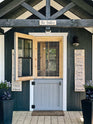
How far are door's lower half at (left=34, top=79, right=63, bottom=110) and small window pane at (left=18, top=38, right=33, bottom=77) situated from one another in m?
0.49

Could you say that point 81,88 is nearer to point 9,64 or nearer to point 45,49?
point 45,49

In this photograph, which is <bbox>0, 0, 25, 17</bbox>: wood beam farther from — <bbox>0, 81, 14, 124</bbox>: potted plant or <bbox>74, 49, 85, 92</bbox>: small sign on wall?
<bbox>74, 49, 85, 92</bbox>: small sign on wall

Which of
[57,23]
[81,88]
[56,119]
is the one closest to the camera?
[57,23]

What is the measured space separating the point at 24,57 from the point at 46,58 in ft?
2.30

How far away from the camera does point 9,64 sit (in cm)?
431

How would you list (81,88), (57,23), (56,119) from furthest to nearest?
(81,88) < (56,119) < (57,23)

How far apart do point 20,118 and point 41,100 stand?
2.67 feet

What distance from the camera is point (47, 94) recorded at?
14.1ft

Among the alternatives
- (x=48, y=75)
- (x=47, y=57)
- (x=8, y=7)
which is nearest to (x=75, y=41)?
(x=47, y=57)

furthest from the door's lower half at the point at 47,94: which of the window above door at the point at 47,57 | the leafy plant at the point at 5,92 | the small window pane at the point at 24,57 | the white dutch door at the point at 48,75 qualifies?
the leafy plant at the point at 5,92

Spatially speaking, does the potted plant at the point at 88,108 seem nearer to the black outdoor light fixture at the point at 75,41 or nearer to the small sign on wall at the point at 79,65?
the small sign on wall at the point at 79,65

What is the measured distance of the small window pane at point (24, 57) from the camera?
3952 millimetres

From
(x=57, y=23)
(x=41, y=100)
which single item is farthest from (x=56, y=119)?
(x=57, y=23)

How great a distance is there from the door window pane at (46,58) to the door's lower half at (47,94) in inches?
9.5
